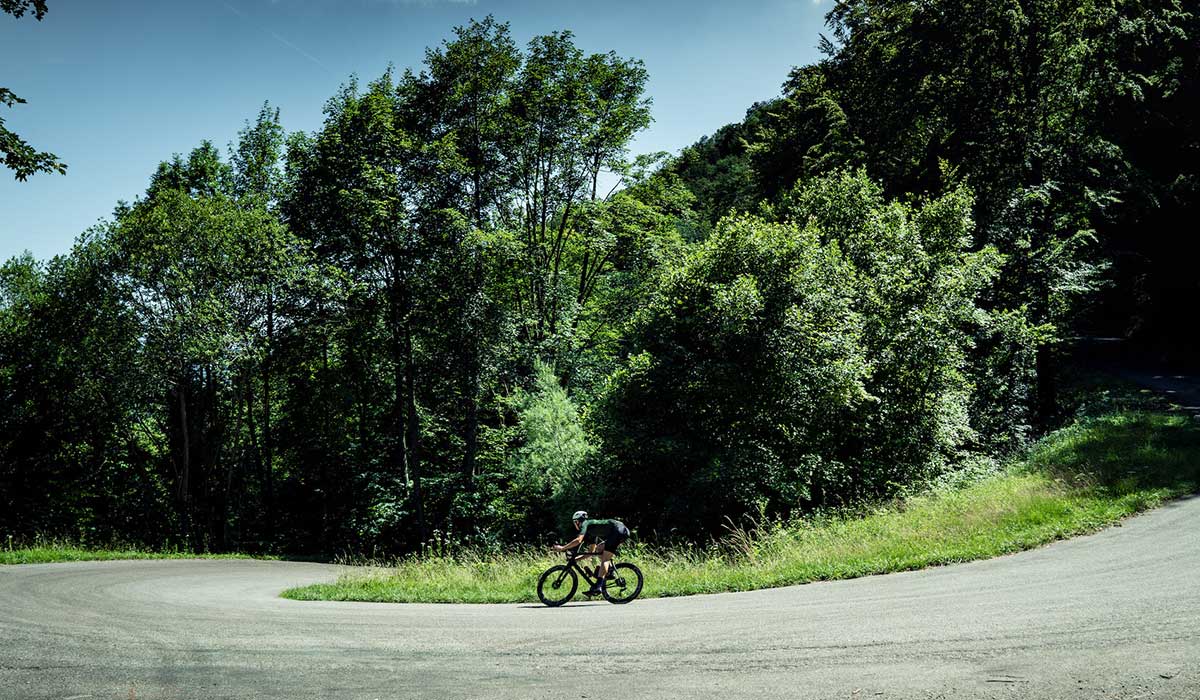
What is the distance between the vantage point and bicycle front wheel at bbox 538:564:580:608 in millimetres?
11398

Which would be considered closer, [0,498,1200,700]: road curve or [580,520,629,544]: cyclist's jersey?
[0,498,1200,700]: road curve

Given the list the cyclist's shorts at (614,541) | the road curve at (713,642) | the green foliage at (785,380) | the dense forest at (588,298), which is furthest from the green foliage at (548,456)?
the road curve at (713,642)

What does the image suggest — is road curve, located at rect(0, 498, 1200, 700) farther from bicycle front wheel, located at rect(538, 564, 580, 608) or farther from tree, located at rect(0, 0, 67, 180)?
tree, located at rect(0, 0, 67, 180)

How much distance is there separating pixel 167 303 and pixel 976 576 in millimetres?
29464

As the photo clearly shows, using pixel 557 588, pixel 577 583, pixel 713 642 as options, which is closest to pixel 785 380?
pixel 577 583

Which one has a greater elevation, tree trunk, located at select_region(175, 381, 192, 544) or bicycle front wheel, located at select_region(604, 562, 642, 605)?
tree trunk, located at select_region(175, 381, 192, 544)

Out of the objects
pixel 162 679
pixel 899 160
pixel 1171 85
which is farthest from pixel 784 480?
pixel 1171 85

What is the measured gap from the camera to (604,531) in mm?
11586

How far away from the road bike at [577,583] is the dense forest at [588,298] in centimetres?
569

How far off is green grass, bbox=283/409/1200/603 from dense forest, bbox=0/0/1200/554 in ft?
7.98

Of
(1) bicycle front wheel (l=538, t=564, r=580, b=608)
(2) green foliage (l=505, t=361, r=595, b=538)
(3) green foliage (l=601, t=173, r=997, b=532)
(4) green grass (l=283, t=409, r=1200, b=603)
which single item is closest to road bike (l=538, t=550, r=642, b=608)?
(1) bicycle front wheel (l=538, t=564, r=580, b=608)

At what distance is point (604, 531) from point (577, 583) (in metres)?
1.00

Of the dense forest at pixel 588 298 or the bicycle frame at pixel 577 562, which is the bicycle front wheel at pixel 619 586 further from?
the dense forest at pixel 588 298

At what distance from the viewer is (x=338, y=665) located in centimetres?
739
